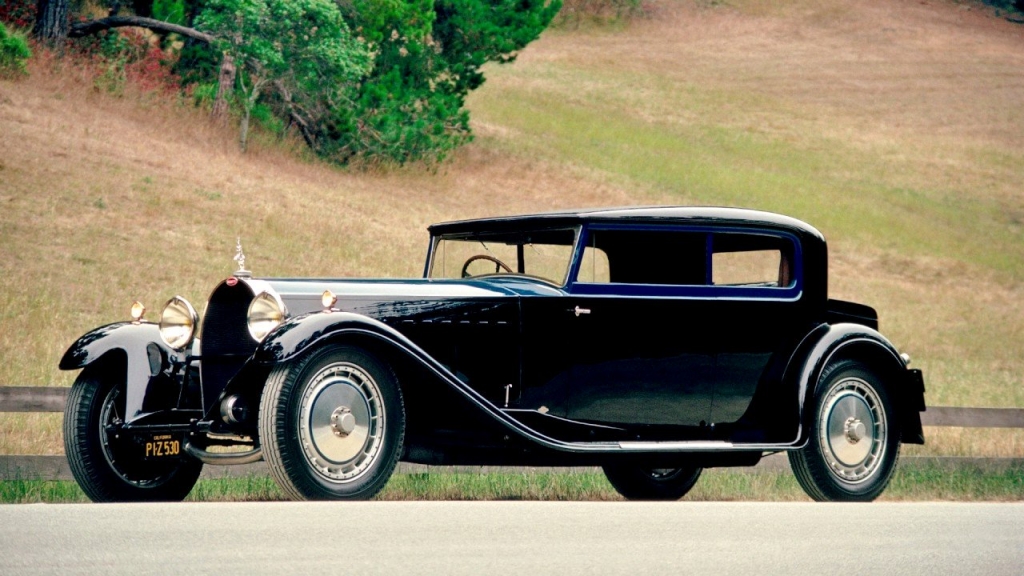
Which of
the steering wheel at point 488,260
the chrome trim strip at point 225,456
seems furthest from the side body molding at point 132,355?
the steering wheel at point 488,260

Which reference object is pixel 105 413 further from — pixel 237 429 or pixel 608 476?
pixel 608 476

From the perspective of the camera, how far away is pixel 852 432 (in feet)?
27.0

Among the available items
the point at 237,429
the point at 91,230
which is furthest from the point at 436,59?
the point at 237,429

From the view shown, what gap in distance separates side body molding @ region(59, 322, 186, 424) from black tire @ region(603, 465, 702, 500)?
329 centimetres

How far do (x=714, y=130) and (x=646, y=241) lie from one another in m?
41.8

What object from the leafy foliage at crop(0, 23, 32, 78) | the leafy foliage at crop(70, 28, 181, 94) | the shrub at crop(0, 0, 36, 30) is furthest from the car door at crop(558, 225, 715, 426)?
the shrub at crop(0, 0, 36, 30)

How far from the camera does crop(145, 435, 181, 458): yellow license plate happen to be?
23.9ft

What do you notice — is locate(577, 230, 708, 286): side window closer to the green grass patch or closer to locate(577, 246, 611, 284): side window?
locate(577, 246, 611, 284): side window

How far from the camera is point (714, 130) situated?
160ft

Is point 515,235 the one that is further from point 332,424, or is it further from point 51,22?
point 51,22

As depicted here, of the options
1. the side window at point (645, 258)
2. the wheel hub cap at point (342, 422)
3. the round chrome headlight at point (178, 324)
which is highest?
the side window at point (645, 258)

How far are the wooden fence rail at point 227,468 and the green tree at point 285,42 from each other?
2066 cm

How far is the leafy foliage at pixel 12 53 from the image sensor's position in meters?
27.8

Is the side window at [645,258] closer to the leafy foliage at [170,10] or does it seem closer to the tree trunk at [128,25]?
the tree trunk at [128,25]
